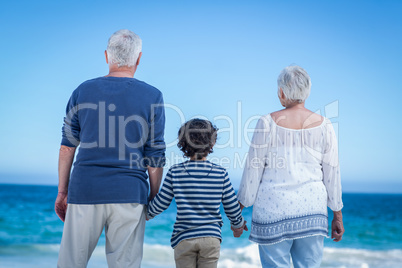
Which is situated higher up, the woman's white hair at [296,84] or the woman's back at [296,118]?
the woman's white hair at [296,84]

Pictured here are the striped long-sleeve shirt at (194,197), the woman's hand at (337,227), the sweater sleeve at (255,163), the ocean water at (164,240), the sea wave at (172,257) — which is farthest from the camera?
the ocean water at (164,240)

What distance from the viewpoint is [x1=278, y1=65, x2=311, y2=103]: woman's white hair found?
2078 mm

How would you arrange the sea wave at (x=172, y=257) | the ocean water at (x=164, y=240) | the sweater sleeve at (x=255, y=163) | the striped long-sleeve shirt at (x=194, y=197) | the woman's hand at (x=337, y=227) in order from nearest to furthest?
1. the striped long-sleeve shirt at (x=194, y=197)
2. the sweater sleeve at (x=255, y=163)
3. the woman's hand at (x=337, y=227)
4. the sea wave at (x=172, y=257)
5. the ocean water at (x=164, y=240)

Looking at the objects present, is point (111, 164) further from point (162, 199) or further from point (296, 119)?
point (296, 119)

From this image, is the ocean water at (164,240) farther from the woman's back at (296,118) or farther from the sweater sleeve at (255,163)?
the woman's back at (296,118)

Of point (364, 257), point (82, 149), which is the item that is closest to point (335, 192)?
point (82, 149)

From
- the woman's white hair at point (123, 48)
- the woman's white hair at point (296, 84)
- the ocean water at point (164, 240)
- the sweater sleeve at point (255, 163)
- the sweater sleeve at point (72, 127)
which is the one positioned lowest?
the ocean water at point (164, 240)

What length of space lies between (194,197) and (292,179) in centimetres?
50

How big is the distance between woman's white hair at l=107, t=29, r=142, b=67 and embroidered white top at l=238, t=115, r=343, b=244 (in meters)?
0.74

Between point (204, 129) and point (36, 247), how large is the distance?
8.93 metres

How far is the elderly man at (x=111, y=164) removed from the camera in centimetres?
183

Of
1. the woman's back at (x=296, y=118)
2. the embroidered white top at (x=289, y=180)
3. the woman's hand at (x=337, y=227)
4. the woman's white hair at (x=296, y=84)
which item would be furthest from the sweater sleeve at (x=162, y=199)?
the woman's hand at (x=337, y=227)

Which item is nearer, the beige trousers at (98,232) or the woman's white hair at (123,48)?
the beige trousers at (98,232)

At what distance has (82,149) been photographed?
1869mm
